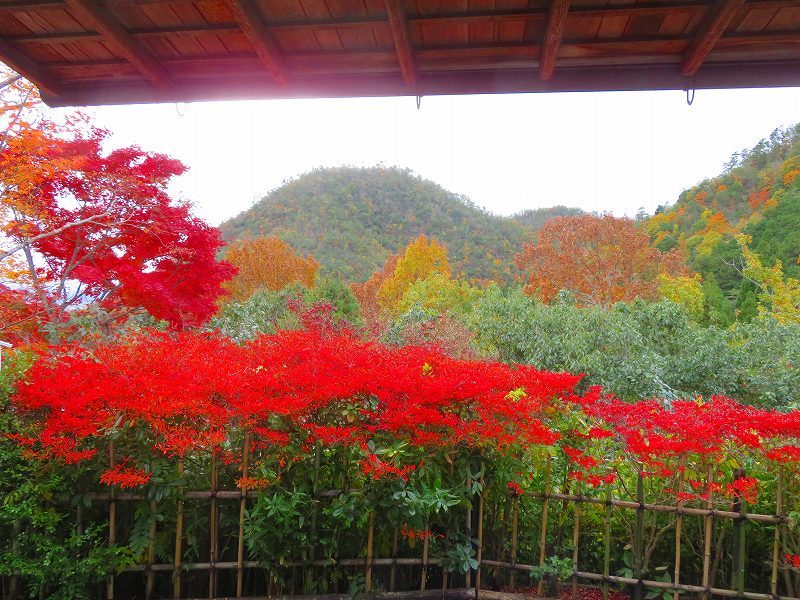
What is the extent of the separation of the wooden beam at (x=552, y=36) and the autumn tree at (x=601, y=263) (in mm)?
14945

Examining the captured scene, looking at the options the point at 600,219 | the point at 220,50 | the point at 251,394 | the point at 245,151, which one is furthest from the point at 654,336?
the point at 245,151

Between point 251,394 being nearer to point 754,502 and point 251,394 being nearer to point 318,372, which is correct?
point 318,372

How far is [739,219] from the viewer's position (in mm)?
19609

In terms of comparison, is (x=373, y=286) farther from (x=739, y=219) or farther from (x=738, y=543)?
(x=738, y=543)

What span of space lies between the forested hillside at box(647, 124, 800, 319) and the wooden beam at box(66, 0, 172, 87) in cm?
1421

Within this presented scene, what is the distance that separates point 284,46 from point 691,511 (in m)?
2.59

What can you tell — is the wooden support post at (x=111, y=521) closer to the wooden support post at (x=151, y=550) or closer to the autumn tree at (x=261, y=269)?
the wooden support post at (x=151, y=550)

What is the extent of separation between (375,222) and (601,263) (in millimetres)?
18633

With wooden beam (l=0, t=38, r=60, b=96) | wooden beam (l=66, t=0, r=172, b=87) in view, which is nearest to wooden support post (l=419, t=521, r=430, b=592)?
wooden beam (l=66, t=0, r=172, b=87)

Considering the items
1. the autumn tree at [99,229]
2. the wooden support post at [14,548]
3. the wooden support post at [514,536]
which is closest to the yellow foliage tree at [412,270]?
the autumn tree at [99,229]

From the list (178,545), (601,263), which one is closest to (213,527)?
(178,545)

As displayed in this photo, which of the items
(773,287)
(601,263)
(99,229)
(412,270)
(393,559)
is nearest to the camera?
(393,559)

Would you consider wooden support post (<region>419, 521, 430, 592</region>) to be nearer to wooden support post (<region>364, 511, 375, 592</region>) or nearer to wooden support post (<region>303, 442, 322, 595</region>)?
wooden support post (<region>364, 511, 375, 592</region>)

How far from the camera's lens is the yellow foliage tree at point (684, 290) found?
49.8 feet
